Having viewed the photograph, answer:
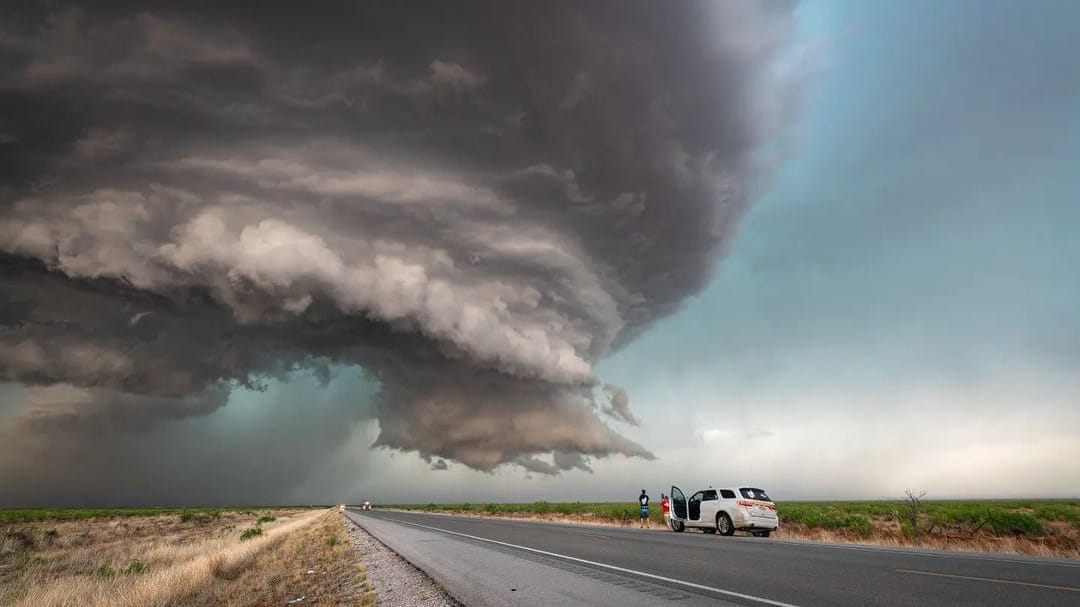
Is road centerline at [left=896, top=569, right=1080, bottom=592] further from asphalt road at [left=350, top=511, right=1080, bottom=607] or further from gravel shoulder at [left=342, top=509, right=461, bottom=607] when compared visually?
gravel shoulder at [left=342, top=509, right=461, bottom=607]

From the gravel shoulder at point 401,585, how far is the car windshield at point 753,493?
1342cm

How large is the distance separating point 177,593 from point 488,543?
30.8 feet

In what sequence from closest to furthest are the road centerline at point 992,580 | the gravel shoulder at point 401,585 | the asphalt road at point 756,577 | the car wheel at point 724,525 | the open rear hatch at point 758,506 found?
the asphalt road at point 756,577, the road centerline at point 992,580, the gravel shoulder at point 401,585, the open rear hatch at point 758,506, the car wheel at point 724,525

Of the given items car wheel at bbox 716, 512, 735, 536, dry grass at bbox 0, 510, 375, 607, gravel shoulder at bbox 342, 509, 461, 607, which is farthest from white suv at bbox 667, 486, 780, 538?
dry grass at bbox 0, 510, 375, 607

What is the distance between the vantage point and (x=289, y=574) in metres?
15.9

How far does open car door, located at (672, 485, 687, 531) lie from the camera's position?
84.5ft

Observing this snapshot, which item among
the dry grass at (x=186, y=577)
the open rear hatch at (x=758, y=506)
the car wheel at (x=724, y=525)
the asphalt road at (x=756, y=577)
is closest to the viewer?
the asphalt road at (x=756, y=577)

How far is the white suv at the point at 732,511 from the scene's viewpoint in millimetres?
21953

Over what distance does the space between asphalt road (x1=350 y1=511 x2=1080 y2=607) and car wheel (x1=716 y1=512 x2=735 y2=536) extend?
7136mm

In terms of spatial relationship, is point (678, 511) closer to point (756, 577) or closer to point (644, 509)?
point (644, 509)

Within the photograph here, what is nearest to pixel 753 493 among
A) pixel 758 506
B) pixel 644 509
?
pixel 758 506

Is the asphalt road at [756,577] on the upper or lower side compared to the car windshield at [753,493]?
lower

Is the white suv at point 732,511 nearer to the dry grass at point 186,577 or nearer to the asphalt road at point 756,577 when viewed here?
the asphalt road at point 756,577

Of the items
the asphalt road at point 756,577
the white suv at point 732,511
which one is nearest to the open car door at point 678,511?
the white suv at point 732,511
